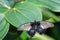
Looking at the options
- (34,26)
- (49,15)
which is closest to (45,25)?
(34,26)

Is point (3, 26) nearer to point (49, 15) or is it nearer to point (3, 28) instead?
point (3, 28)

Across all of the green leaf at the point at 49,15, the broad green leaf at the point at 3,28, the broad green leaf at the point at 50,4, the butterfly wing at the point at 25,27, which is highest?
the broad green leaf at the point at 50,4

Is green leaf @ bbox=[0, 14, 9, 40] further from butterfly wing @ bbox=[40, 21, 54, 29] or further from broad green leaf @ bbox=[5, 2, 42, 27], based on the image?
butterfly wing @ bbox=[40, 21, 54, 29]

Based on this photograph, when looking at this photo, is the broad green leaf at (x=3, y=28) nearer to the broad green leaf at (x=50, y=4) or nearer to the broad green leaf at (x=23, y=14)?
the broad green leaf at (x=23, y=14)

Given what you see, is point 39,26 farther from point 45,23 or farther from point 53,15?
point 53,15

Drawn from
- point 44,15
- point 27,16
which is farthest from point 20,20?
point 44,15

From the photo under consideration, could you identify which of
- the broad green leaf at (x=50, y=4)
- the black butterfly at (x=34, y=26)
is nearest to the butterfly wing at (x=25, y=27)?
the black butterfly at (x=34, y=26)

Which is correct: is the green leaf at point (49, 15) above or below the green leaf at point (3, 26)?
below

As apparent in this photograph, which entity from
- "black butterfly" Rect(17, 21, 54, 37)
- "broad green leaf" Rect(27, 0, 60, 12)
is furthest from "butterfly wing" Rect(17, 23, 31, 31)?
"broad green leaf" Rect(27, 0, 60, 12)
